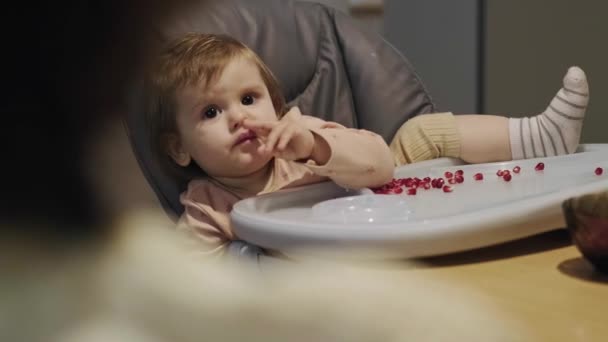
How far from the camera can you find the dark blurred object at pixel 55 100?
0.56m

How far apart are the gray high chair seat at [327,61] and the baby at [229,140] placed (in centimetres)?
15

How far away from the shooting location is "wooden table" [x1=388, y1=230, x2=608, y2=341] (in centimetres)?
40

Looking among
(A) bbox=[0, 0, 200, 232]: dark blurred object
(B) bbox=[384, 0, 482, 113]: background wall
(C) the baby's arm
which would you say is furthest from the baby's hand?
(B) bbox=[384, 0, 482, 113]: background wall

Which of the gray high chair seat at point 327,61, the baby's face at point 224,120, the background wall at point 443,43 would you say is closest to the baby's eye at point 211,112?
the baby's face at point 224,120

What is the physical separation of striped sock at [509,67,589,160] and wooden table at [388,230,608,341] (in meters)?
0.31

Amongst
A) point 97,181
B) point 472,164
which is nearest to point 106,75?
point 97,181

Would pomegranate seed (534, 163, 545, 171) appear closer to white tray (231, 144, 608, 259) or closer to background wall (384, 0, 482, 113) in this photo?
white tray (231, 144, 608, 259)

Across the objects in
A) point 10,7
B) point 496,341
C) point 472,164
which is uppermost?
point 10,7

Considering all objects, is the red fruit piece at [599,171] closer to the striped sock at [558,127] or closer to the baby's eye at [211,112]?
the striped sock at [558,127]

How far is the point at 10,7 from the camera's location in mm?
531

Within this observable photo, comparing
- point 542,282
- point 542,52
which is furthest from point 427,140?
point 542,52

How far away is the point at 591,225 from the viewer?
0.47m

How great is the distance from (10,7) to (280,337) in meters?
0.35

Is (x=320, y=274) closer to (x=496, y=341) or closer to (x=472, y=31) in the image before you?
(x=496, y=341)
